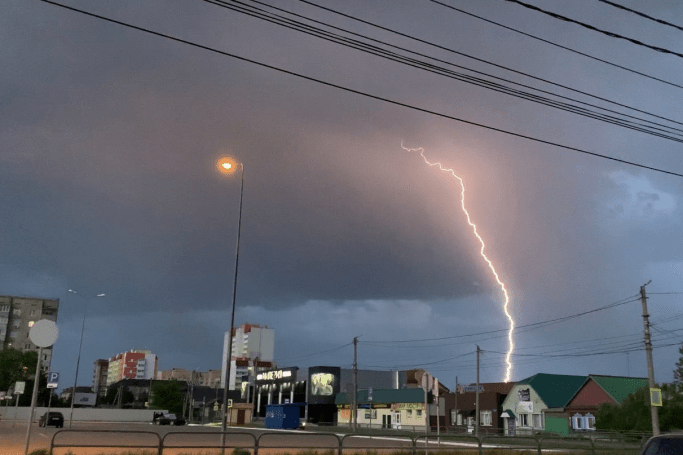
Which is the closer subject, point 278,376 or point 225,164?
point 225,164

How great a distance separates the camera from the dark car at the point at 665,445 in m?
8.34

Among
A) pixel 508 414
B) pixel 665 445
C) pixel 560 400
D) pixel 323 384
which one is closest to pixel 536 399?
pixel 560 400

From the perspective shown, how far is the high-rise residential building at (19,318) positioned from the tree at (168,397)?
3379 cm

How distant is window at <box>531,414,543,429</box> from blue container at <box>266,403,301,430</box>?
25.1 meters

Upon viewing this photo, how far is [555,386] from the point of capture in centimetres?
6394

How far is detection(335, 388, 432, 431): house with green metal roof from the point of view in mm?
74125

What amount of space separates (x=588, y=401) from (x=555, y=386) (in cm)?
701

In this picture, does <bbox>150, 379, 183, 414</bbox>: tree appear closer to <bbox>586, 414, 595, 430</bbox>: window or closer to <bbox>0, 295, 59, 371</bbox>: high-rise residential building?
<bbox>0, 295, 59, 371</bbox>: high-rise residential building

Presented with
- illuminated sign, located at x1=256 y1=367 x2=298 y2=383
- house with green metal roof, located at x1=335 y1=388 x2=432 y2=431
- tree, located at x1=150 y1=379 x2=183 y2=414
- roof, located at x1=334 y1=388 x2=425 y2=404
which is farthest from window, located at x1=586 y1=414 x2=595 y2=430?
tree, located at x1=150 y1=379 x2=183 y2=414

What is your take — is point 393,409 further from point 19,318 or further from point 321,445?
point 19,318

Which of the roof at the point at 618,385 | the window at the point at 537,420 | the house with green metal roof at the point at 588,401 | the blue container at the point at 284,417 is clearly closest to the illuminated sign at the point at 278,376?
the blue container at the point at 284,417

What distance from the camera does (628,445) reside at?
82.6 ft

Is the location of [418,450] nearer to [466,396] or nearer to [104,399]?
[466,396]

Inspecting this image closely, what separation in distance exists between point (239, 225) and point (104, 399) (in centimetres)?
15896
